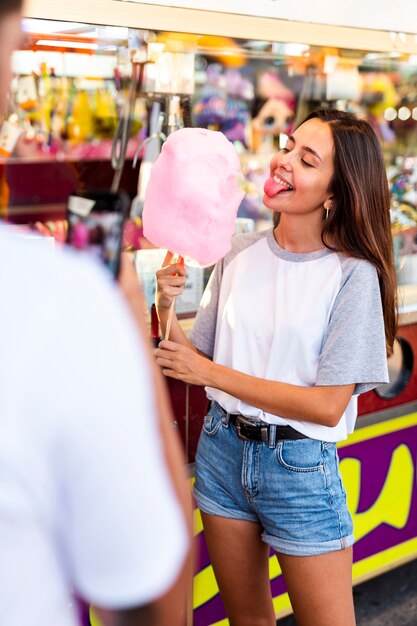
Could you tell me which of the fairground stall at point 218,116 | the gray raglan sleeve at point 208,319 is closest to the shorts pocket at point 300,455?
the gray raglan sleeve at point 208,319

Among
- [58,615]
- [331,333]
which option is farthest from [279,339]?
[58,615]

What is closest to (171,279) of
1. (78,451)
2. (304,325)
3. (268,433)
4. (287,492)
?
(304,325)

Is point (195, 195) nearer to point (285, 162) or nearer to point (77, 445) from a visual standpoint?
point (285, 162)

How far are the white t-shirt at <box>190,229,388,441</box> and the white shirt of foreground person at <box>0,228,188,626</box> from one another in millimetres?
1324

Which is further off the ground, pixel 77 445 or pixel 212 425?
pixel 77 445

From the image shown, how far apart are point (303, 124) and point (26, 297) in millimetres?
1636

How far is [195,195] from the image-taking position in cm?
203

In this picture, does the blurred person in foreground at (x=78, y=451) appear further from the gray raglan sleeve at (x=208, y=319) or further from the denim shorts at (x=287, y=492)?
the gray raglan sleeve at (x=208, y=319)

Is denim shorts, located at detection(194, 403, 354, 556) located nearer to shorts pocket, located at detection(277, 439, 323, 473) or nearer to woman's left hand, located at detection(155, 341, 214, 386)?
shorts pocket, located at detection(277, 439, 323, 473)

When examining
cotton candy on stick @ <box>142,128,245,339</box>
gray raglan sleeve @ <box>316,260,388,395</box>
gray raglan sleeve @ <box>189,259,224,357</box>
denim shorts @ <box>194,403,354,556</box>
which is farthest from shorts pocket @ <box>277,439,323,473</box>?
cotton candy on stick @ <box>142,128,245,339</box>

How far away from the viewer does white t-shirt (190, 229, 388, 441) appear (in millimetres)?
2027

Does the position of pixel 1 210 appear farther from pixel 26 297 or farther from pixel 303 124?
pixel 26 297

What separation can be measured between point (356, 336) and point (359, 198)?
345 mm

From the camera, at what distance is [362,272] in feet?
6.77
